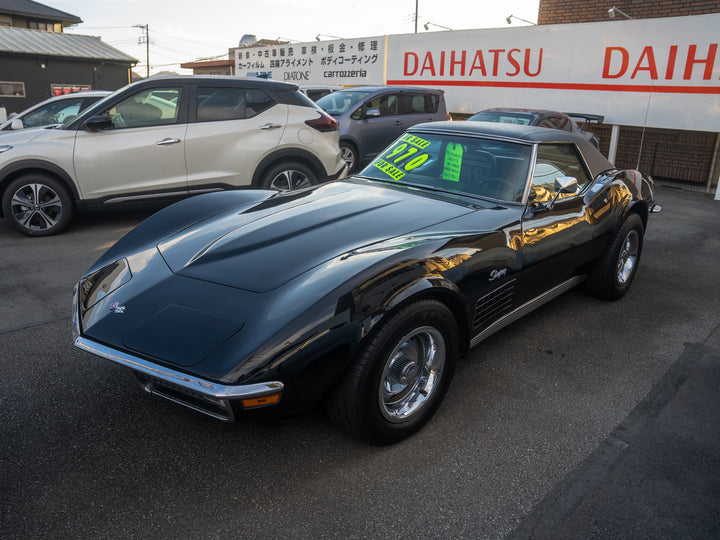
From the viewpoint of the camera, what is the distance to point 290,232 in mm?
2967

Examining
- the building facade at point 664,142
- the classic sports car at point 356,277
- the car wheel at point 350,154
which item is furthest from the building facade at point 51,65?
the classic sports car at point 356,277

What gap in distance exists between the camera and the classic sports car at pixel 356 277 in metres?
2.24

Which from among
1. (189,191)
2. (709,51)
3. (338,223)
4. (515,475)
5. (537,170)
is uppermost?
(709,51)

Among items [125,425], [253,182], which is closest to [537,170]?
[125,425]

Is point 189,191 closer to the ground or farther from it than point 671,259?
farther from it

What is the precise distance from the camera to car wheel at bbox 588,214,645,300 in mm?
4426

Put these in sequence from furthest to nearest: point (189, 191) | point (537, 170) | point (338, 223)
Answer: point (189, 191)
point (537, 170)
point (338, 223)

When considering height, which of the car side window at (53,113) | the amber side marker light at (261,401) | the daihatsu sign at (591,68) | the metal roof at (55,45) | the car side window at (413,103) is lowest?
the amber side marker light at (261,401)

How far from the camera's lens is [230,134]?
6.77 meters

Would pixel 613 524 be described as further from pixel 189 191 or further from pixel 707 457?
pixel 189 191

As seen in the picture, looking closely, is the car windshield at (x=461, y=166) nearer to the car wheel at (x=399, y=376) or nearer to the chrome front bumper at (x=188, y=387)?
the car wheel at (x=399, y=376)

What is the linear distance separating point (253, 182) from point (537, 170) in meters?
4.09

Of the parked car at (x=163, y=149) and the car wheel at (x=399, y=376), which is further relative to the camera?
the parked car at (x=163, y=149)

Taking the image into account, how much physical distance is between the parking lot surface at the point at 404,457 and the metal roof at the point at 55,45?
27052 mm
